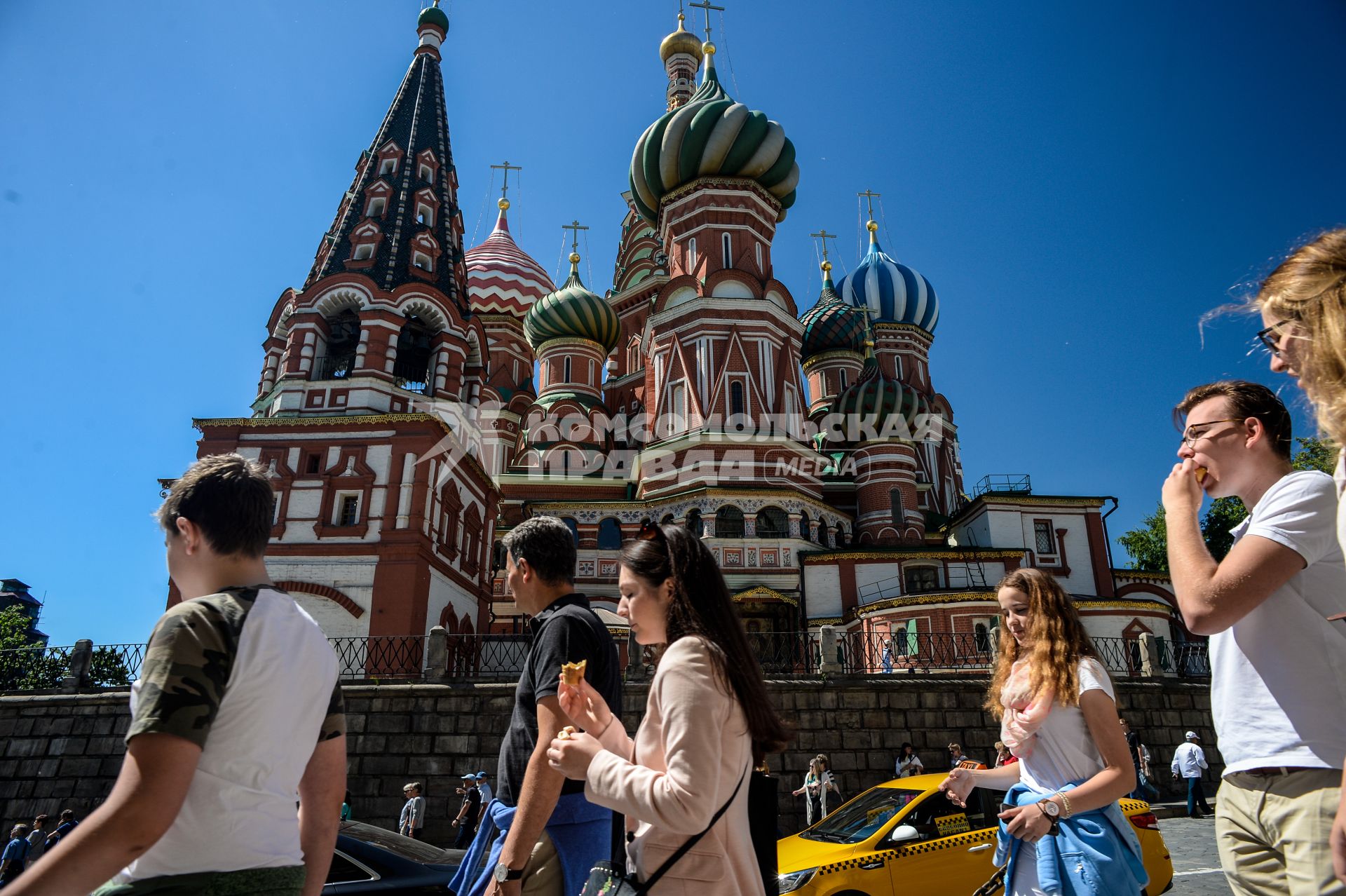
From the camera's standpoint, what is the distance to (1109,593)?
92.8 ft

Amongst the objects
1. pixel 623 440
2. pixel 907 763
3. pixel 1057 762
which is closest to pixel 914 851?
pixel 1057 762

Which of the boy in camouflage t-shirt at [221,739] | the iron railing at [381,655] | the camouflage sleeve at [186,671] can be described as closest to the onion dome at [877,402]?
the iron railing at [381,655]

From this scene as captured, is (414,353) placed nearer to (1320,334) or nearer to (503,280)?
(503,280)

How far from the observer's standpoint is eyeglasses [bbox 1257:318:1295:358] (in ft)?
7.46

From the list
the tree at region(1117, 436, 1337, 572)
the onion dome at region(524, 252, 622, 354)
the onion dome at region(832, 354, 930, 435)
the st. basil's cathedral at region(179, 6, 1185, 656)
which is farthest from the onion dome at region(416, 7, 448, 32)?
the tree at region(1117, 436, 1337, 572)

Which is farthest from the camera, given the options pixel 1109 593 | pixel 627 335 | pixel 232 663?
pixel 627 335

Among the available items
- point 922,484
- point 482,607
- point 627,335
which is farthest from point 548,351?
point 922,484

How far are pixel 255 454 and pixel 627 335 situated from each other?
2117cm

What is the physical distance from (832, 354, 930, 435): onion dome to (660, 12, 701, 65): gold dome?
19.5 metres

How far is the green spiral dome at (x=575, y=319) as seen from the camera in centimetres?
3709

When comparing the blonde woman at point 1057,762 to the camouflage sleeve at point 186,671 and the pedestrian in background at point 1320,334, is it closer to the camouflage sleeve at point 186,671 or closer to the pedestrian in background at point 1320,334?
the pedestrian in background at point 1320,334

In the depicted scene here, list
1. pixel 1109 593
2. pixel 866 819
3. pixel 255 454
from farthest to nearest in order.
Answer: pixel 1109 593 → pixel 255 454 → pixel 866 819

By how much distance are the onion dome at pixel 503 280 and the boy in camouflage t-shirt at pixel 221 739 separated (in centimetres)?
4161

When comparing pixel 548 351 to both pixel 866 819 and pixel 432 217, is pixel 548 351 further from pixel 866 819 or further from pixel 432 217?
pixel 866 819
